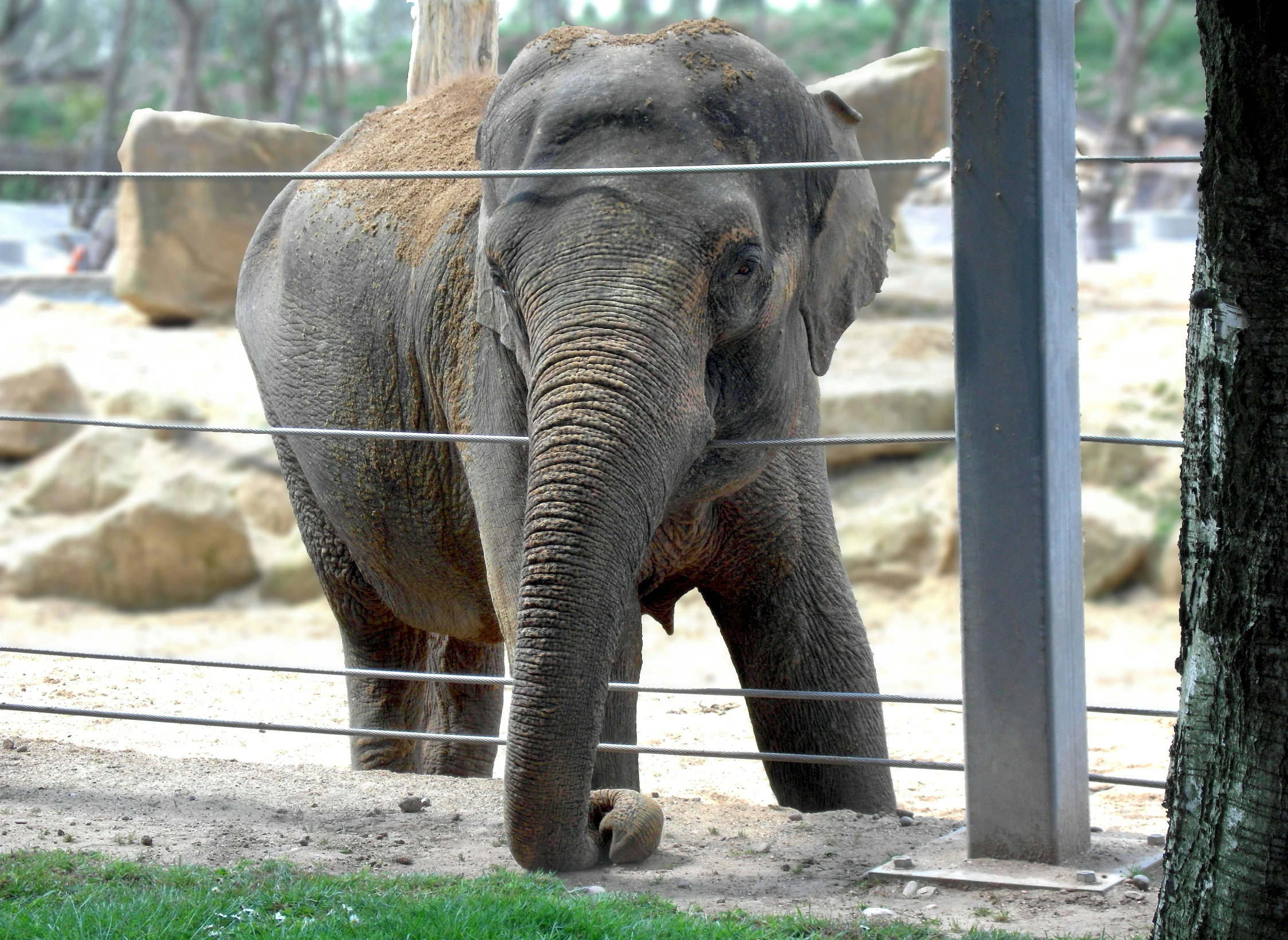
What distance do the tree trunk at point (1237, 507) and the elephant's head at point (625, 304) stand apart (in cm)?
107

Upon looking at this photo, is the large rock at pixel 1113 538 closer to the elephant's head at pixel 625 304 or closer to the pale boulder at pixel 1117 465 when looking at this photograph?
the pale boulder at pixel 1117 465

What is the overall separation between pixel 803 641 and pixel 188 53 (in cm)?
2129

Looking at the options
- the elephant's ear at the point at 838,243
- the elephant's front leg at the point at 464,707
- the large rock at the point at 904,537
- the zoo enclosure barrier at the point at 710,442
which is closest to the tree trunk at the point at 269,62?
the large rock at the point at 904,537

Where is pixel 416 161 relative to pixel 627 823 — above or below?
above

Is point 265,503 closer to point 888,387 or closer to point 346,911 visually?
point 888,387

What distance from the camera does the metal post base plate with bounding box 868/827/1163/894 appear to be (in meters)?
2.87

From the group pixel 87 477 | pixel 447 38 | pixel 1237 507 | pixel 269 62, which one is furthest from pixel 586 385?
pixel 269 62

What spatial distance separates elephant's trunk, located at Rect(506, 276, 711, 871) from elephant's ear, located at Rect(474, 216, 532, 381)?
0.22 m

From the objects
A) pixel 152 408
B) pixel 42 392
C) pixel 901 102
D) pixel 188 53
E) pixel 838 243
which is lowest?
pixel 838 243

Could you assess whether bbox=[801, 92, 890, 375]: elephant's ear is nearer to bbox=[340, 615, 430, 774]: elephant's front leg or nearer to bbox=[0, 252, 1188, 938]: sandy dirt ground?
bbox=[0, 252, 1188, 938]: sandy dirt ground

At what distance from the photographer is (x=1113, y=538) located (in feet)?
38.0

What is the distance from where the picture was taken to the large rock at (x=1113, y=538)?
1157cm

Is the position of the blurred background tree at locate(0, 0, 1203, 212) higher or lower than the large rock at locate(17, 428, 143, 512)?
higher

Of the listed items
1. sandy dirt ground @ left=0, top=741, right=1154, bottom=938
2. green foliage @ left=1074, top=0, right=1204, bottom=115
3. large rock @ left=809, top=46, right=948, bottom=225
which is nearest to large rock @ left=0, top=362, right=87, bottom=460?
large rock @ left=809, top=46, right=948, bottom=225
